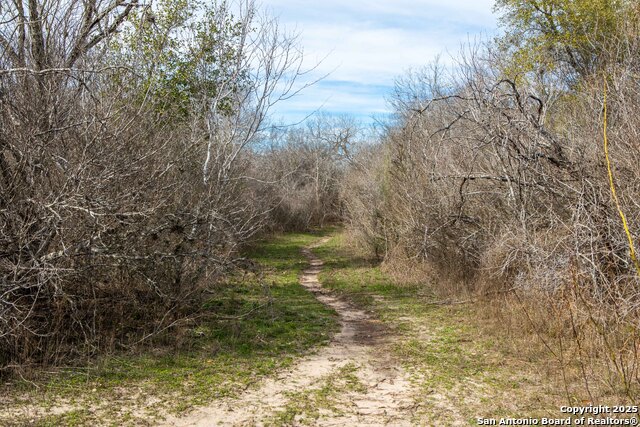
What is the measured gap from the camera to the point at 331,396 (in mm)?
6051

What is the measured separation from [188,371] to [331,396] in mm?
1850

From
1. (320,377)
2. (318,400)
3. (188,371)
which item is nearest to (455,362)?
(320,377)

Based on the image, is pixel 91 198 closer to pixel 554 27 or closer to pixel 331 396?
pixel 331 396

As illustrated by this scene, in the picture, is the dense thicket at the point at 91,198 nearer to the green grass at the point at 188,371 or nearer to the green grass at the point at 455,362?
the green grass at the point at 188,371

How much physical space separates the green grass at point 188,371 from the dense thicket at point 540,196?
2.98 m

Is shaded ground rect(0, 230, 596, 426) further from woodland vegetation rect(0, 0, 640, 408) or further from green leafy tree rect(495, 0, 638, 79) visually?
green leafy tree rect(495, 0, 638, 79)

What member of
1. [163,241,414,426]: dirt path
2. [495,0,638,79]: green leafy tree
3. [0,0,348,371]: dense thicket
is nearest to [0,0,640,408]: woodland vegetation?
[0,0,348,371]: dense thicket

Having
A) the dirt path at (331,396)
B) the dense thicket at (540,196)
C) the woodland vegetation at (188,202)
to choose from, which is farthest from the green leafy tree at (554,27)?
the dirt path at (331,396)

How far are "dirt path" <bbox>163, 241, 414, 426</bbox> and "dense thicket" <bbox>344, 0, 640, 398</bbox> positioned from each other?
1926 mm

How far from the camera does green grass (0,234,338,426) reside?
5605mm

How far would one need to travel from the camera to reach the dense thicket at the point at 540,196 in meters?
6.78

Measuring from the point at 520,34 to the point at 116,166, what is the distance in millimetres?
16902

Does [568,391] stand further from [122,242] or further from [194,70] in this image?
[194,70]

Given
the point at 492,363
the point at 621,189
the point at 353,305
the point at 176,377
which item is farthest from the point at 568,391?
the point at 353,305
